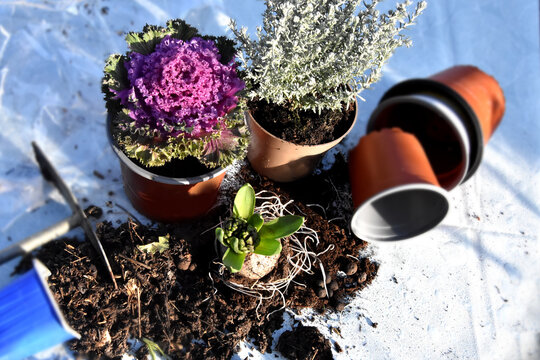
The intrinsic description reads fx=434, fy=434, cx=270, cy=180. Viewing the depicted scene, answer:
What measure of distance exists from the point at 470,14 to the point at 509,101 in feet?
2.03

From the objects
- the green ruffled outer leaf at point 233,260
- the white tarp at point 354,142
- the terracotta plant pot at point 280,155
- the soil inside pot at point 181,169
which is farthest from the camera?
the white tarp at point 354,142

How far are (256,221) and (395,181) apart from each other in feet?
2.15

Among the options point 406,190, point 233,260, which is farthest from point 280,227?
point 406,190

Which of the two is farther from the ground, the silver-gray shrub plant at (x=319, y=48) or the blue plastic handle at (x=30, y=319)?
the silver-gray shrub plant at (x=319, y=48)

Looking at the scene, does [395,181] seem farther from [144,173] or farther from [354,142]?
[354,142]

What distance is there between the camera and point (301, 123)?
1912 millimetres

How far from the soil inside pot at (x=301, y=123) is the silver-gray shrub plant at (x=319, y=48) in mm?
118

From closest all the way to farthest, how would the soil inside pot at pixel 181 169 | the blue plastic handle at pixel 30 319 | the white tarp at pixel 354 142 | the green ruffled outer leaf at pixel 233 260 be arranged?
the blue plastic handle at pixel 30 319 < the green ruffled outer leaf at pixel 233 260 < the soil inside pot at pixel 181 169 < the white tarp at pixel 354 142

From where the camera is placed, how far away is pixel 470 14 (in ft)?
8.92

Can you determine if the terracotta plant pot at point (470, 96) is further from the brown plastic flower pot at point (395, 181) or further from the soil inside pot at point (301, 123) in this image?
the soil inside pot at point (301, 123)

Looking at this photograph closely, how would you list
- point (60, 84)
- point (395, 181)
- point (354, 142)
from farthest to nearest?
point (354, 142)
point (60, 84)
point (395, 181)

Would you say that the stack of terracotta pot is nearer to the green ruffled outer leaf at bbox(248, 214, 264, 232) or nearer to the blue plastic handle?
the green ruffled outer leaf at bbox(248, 214, 264, 232)

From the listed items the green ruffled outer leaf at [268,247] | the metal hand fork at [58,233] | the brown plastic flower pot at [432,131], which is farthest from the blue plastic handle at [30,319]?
the brown plastic flower pot at [432,131]

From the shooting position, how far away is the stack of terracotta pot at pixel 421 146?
1199 mm
